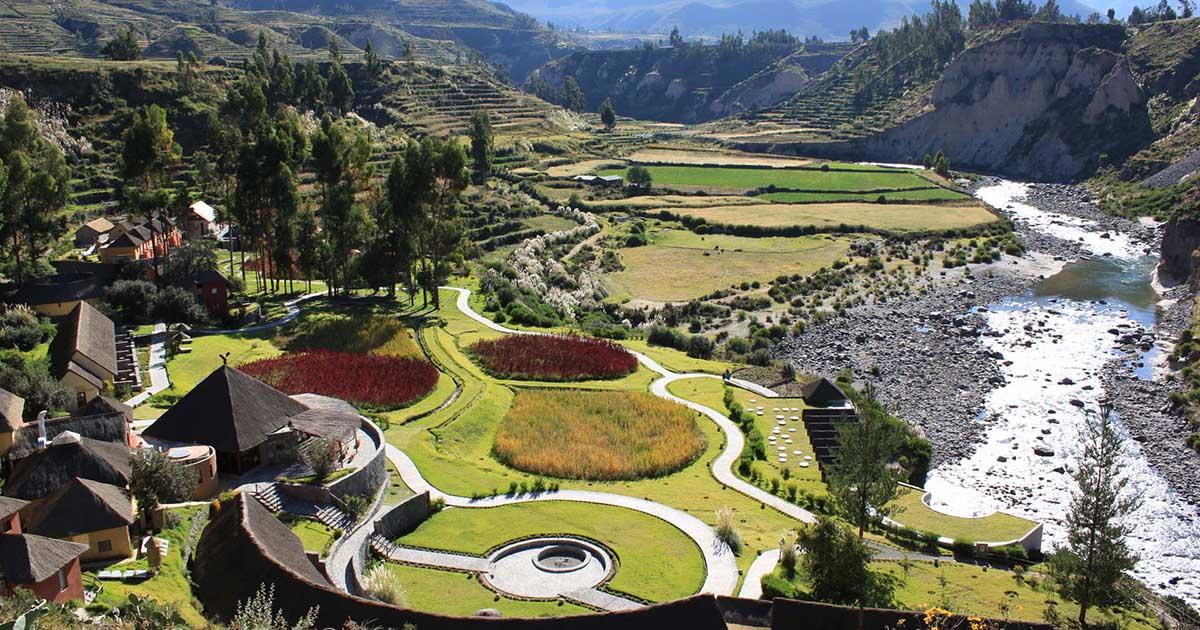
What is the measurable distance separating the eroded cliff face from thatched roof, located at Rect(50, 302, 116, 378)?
13459 centimetres

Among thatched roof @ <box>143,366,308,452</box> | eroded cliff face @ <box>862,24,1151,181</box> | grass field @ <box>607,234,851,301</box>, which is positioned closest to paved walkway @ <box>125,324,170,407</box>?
thatched roof @ <box>143,366,308,452</box>

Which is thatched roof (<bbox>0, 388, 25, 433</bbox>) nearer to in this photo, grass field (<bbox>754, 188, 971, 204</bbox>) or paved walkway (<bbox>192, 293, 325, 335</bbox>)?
paved walkway (<bbox>192, 293, 325, 335</bbox>)

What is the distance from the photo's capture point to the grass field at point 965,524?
113 ft

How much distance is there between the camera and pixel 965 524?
35344mm

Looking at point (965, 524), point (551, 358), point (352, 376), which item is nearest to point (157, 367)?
point (352, 376)

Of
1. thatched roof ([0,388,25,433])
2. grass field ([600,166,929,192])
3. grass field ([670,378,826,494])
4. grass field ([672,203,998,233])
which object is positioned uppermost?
grass field ([600,166,929,192])

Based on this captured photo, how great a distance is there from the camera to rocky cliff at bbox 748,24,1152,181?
138 meters

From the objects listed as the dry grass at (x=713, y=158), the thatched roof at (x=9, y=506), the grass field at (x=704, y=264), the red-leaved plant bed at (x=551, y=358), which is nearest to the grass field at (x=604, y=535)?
the thatched roof at (x=9, y=506)

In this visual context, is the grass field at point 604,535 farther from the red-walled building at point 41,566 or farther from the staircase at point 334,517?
the red-walled building at point 41,566

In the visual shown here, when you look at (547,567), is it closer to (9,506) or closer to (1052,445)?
(9,506)

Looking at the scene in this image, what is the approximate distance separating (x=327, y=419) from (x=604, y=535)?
42.0 feet

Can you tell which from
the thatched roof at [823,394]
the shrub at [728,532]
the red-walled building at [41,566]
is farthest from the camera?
the thatched roof at [823,394]

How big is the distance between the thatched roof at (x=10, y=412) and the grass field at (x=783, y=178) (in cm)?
10599

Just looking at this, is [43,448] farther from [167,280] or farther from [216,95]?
[216,95]
